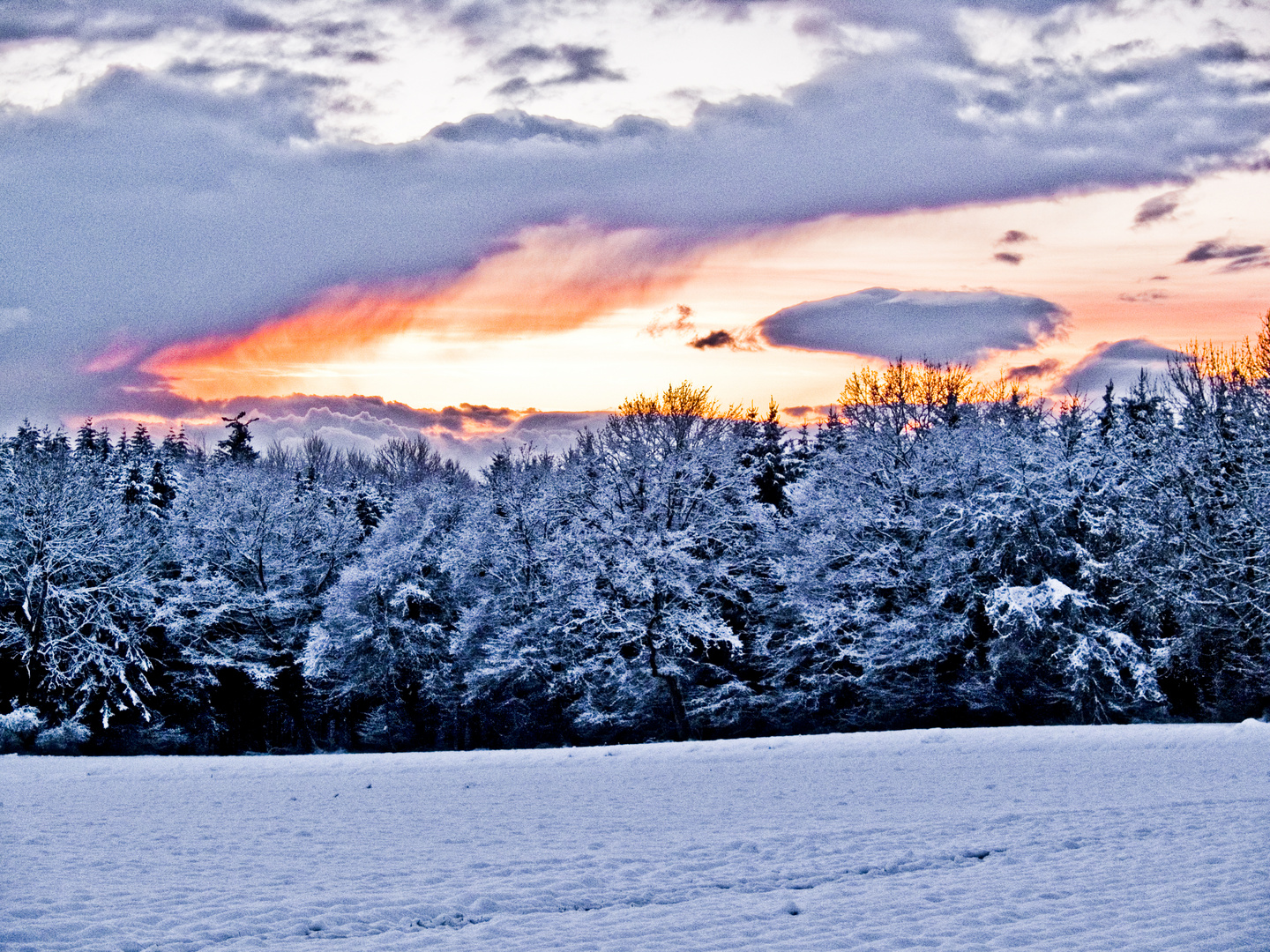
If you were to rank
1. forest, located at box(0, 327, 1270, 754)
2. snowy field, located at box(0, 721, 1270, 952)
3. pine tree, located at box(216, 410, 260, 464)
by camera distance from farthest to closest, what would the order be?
pine tree, located at box(216, 410, 260, 464) → forest, located at box(0, 327, 1270, 754) → snowy field, located at box(0, 721, 1270, 952)

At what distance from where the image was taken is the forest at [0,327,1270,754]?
34.7 m

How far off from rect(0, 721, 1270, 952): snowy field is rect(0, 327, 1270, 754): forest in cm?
977

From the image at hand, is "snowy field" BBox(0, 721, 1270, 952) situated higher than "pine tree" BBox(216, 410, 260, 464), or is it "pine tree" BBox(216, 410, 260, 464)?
"pine tree" BBox(216, 410, 260, 464)

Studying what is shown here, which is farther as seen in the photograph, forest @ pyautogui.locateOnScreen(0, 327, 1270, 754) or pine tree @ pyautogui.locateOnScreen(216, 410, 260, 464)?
pine tree @ pyautogui.locateOnScreen(216, 410, 260, 464)

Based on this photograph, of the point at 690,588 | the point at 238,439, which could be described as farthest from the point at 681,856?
the point at 238,439

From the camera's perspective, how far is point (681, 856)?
14039 millimetres

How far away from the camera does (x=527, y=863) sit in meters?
13.9

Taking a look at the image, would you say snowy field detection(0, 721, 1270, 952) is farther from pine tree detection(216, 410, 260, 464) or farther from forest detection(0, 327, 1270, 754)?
pine tree detection(216, 410, 260, 464)

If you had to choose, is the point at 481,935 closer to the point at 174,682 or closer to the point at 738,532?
the point at 738,532

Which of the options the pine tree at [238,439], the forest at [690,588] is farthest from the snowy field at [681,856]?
the pine tree at [238,439]

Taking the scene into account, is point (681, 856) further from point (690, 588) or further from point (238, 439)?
point (238, 439)

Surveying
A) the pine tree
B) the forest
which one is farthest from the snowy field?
the pine tree

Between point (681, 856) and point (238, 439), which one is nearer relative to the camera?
point (681, 856)

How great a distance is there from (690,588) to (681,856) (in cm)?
2228
